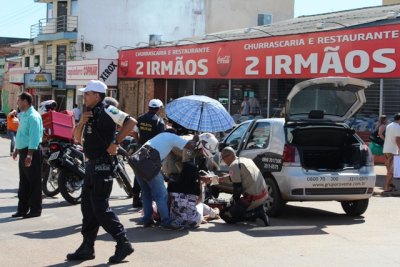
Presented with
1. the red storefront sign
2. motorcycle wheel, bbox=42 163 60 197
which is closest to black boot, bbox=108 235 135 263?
motorcycle wheel, bbox=42 163 60 197

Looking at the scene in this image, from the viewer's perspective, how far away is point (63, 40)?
44.1 meters

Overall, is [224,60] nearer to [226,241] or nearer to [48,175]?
[48,175]

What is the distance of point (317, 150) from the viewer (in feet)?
32.9

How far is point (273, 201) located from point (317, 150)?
111 centimetres

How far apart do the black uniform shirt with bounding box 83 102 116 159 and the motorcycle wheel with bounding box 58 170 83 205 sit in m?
4.12

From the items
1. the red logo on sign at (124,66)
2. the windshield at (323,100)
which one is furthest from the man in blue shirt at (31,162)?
the red logo on sign at (124,66)

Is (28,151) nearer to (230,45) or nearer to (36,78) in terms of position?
(230,45)

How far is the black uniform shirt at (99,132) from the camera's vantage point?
6.63 meters

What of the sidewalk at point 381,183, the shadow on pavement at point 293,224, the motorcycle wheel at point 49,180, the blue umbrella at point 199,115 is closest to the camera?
the shadow on pavement at point 293,224

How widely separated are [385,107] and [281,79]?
16.2 feet

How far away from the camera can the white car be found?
949cm

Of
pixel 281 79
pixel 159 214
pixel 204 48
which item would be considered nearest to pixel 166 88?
pixel 204 48

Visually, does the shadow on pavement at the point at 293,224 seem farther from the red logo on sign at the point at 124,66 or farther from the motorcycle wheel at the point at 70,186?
the red logo on sign at the point at 124,66

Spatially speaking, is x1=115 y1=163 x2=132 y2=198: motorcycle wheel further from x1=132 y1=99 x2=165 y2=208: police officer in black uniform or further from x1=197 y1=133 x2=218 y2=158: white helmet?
x1=197 y1=133 x2=218 y2=158: white helmet
